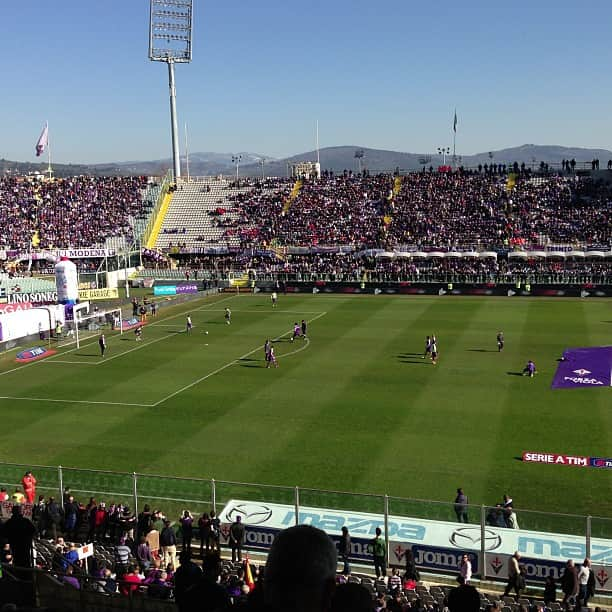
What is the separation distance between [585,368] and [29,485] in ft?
89.3

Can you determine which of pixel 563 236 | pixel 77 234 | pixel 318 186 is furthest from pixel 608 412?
pixel 77 234

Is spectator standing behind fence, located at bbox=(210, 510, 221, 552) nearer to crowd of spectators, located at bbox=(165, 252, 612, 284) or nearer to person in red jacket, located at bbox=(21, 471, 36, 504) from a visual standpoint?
person in red jacket, located at bbox=(21, 471, 36, 504)

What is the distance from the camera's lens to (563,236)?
77.1 metres

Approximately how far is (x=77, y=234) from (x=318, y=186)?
30.6 m

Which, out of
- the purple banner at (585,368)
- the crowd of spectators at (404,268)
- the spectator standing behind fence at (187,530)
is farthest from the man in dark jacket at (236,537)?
the crowd of spectators at (404,268)

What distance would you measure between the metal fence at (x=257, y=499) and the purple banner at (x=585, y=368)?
19074mm

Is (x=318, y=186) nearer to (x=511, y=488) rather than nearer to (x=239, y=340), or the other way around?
(x=239, y=340)

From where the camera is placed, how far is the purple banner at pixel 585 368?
112ft

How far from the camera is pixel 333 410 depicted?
3080 centimetres

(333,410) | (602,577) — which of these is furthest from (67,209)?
(602,577)

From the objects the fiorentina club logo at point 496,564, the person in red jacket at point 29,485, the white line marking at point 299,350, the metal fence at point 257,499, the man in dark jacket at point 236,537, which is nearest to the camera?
the metal fence at point 257,499

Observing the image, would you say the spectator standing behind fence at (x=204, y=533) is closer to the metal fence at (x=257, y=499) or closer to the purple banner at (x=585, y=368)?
the metal fence at (x=257, y=499)

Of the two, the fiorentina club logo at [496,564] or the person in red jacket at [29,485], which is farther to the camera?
the person in red jacket at [29,485]

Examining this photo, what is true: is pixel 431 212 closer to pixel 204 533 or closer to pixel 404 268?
pixel 404 268
